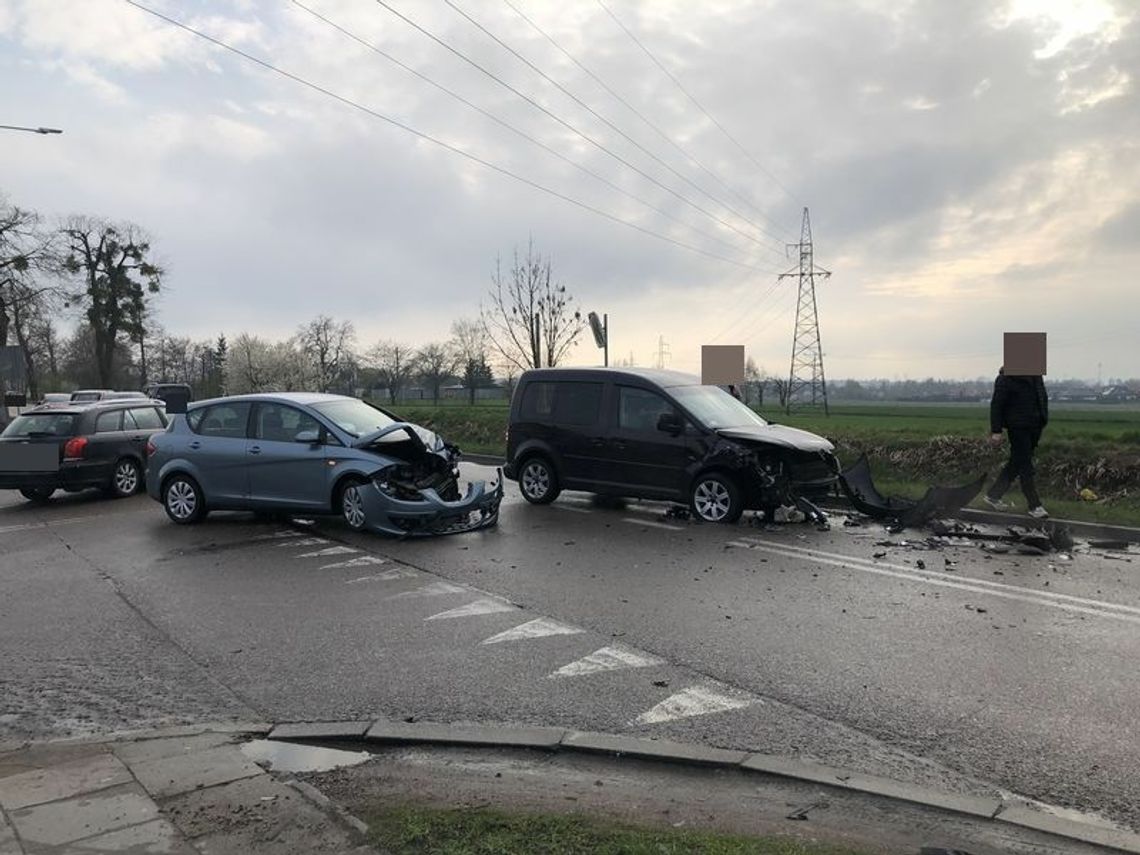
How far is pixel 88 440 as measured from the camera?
1391 cm

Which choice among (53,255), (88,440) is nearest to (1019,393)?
(88,440)

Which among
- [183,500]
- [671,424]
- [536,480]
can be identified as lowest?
[183,500]

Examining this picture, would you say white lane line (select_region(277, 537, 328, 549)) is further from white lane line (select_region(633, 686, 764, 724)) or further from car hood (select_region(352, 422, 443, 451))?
white lane line (select_region(633, 686, 764, 724))

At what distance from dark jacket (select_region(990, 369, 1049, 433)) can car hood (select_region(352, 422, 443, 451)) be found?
7.19 m

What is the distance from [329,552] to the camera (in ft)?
30.6

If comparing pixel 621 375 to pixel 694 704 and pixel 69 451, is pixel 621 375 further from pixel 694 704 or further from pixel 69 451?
Result: pixel 69 451

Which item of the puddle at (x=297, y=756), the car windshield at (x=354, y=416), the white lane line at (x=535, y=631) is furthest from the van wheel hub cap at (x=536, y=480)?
the puddle at (x=297, y=756)

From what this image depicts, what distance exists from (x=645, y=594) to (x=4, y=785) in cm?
474

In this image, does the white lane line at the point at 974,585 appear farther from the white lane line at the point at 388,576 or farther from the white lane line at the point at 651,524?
the white lane line at the point at 388,576

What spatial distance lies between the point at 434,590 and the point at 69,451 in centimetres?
919

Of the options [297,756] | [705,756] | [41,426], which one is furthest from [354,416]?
[705,756]

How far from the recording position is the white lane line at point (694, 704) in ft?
15.2

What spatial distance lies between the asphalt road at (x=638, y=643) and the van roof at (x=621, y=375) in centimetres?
260

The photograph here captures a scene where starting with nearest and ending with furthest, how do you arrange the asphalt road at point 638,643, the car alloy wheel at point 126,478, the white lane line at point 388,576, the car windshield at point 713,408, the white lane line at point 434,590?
the asphalt road at point 638,643 < the white lane line at point 434,590 < the white lane line at point 388,576 < the car windshield at point 713,408 < the car alloy wheel at point 126,478
